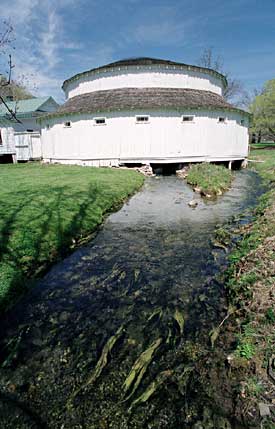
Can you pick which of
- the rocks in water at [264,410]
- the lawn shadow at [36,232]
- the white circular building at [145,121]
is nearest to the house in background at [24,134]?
the white circular building at [145,121]

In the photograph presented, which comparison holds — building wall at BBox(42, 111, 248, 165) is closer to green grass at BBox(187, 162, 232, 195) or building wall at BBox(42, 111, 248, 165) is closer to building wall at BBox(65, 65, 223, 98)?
green grass at BBox(187, 162, 232, 195)

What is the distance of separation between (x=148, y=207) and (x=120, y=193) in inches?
59.8

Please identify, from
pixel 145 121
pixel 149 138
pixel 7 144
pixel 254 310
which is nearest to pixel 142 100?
pixel 145 121

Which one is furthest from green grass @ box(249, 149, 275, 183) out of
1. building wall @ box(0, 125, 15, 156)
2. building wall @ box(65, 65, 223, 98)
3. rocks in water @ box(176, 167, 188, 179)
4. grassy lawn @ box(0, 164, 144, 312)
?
building wall @ box(0, 125, 15, 156)

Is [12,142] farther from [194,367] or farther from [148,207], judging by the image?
[194,367]

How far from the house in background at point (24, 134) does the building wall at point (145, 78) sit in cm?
578

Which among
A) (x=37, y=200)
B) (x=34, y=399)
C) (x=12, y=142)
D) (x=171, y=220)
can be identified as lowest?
(x=34, y=399)

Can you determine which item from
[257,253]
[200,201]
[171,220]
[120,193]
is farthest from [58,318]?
[200,201]

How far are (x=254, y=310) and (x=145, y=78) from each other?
17.7m

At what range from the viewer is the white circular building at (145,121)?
52.5ft

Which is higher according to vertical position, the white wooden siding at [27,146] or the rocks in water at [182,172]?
the white wooden siding at [27,146]

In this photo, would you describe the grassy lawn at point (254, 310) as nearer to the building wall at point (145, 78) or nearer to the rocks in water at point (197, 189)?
the rocks in water at point (197, 189)

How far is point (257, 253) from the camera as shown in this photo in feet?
15.4

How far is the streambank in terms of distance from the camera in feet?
7.36
